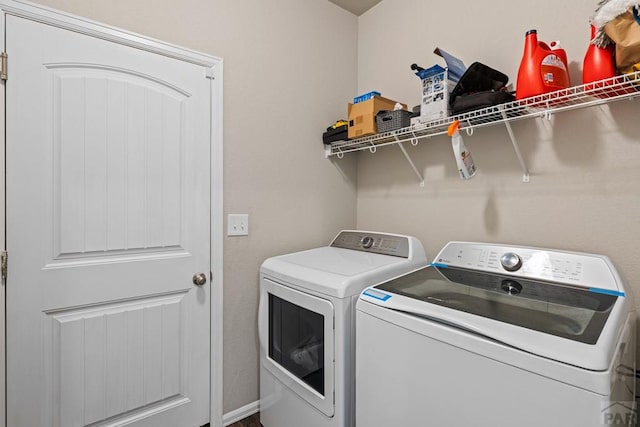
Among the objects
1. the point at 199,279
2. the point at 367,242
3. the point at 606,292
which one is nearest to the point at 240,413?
the point at 199,279

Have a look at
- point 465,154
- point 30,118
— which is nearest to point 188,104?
point 30,118

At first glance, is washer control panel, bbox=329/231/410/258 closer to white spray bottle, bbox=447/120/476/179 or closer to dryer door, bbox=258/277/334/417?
white spray bottle, bbox=447/120/476/179

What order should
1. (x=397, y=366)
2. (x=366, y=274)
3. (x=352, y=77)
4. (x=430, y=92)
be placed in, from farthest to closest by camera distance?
(x=352, y=77)
(x=430, y=92)
(x=366, y=274)
(x=397, y=366)

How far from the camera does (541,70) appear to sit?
1243 millimetres

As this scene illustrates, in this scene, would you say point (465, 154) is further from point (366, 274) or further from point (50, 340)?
point (50, 340)

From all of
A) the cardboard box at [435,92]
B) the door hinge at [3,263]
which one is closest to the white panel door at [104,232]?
the door hinge at [3,263]

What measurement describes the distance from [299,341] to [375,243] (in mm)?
703

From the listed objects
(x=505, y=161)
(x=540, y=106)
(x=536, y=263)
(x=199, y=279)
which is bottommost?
(x=199, y=279)

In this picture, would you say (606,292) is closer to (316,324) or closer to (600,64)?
(600,64)

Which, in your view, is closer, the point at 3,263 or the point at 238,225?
the point at 3,263

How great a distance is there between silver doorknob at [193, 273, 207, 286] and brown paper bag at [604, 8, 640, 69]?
78.6 inches

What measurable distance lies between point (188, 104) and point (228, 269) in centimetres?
94

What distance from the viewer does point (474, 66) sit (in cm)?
145

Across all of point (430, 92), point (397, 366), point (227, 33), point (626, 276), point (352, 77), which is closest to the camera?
point (397, 366)
